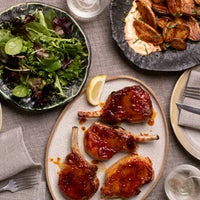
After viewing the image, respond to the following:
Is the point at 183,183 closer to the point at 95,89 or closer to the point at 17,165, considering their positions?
the point at 95,89

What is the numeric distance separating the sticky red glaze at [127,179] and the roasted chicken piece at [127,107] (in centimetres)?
46

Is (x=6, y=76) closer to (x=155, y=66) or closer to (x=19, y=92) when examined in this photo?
(x=19, y=92)

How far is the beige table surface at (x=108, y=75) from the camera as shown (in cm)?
278

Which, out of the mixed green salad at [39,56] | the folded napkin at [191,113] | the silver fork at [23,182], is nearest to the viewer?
the mixed green salad at [39,56]

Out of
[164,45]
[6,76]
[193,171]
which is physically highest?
[6,76]

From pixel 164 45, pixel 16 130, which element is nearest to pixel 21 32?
pixel 16 130

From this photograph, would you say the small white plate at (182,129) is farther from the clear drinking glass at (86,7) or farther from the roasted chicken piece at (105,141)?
the clear drinking glass at (86,7)

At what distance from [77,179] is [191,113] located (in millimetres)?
1351

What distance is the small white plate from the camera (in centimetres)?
284

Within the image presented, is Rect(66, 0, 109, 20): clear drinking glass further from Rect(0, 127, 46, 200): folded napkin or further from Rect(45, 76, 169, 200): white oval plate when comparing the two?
Rect(0, 127, 46, 200): folded napkin

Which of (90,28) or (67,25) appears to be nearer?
(67,25)

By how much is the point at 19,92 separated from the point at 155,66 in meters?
1.39

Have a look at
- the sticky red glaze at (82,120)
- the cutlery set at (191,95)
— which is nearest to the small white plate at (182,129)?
the cutlery set at (191,95)

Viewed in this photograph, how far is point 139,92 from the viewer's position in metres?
2.71
